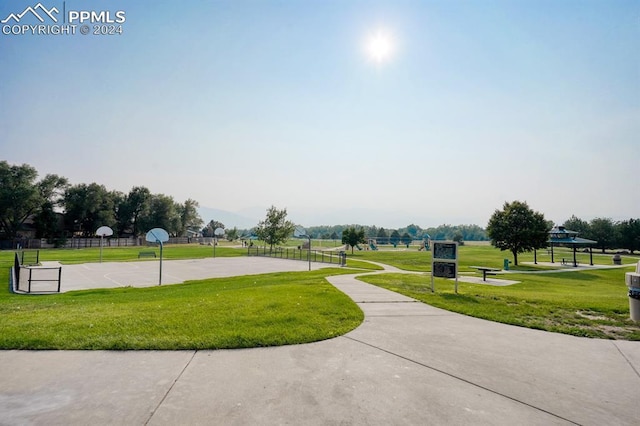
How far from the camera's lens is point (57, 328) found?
6199 millimetres

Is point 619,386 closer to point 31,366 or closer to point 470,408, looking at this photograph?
point 470,408

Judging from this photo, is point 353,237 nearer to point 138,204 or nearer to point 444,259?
point 444,259

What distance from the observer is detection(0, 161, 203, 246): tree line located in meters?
66.8

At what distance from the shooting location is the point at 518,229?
3572 centimetres

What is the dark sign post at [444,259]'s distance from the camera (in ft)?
39.3

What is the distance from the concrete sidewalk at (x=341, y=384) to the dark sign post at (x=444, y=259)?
5.99 meters

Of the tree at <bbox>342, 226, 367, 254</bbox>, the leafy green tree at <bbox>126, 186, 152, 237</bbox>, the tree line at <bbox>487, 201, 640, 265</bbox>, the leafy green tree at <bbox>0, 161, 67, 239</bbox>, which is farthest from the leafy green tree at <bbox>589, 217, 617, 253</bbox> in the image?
the leafy green tree at <bbox>0, 161, 67, 239</bbox>

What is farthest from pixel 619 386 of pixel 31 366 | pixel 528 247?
pixel 528 247

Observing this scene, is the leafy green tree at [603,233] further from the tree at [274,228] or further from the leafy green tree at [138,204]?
the leafy green tree at [138,204]

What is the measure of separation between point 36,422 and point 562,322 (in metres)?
9.38

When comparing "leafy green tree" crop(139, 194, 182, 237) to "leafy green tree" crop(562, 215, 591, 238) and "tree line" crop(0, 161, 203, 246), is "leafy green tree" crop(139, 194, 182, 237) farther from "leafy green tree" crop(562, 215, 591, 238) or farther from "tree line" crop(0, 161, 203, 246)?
"leafy green tree" crop(562, 215, 591, 238)

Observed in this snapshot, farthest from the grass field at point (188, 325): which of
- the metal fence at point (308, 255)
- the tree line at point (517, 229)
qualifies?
the tree line at point (517, 229)

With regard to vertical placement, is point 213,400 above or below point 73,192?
below

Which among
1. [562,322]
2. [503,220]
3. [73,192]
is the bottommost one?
[562,322]
